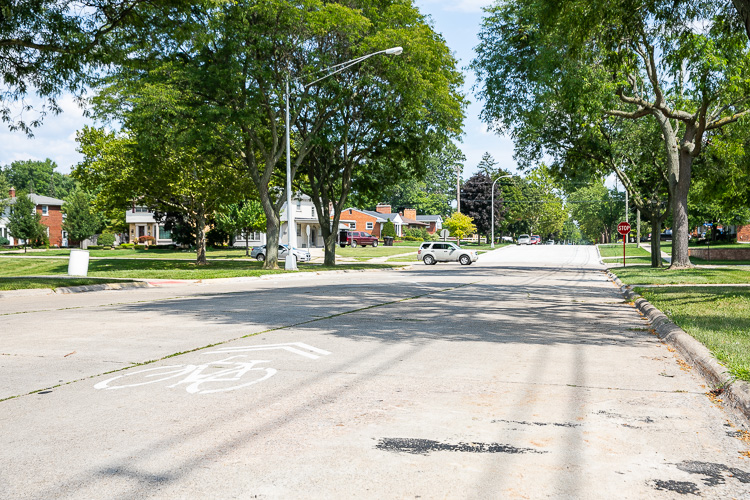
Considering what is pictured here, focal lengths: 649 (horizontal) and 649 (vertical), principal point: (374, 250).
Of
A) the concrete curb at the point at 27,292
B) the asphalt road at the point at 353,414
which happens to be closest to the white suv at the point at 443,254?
the concrete curb at the point at 27,292

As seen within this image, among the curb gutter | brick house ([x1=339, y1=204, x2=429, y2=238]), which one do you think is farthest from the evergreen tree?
the curb gutter

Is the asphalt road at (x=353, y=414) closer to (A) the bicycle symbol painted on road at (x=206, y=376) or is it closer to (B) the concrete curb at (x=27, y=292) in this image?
(A) the bicycle symbol painted on road at (x=206, y=376)

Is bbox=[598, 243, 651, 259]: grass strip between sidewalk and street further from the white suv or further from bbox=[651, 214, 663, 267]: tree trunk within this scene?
bbox=[651, 214, 663, 267]: tree trunk

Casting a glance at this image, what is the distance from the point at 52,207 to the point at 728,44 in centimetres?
8479

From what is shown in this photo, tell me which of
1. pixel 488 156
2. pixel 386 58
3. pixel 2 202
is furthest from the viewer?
pixel 488 156

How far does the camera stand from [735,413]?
546 centimetres

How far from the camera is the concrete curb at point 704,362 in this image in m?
5.58

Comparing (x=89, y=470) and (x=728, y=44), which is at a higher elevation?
(x=728, y=44)

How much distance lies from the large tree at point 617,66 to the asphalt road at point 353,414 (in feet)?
24.7

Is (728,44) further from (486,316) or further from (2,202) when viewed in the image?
(2,202)

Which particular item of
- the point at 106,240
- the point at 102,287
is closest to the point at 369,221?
the point at 106,240

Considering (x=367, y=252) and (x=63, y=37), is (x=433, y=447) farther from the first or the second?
(x=367, y=252)

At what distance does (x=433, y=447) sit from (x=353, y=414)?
1.02 metres

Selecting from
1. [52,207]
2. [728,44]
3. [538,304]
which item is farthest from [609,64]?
[52,207]
